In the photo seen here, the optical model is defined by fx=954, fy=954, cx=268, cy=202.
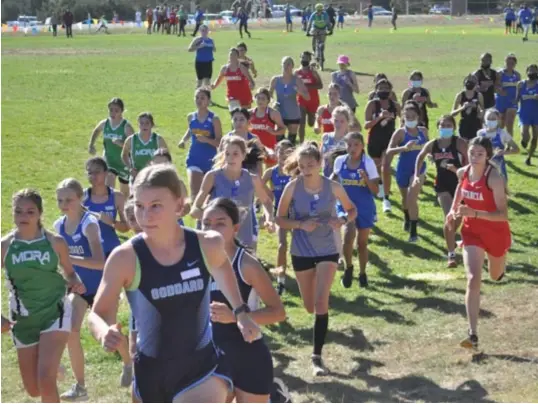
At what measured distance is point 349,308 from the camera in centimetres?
1053

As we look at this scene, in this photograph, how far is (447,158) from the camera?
1230 centimetres

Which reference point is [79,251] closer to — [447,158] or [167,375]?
[167,375]

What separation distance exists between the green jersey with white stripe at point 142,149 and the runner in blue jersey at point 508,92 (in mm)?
8991

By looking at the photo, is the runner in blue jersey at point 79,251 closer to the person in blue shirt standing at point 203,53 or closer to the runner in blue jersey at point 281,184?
the runner in blue jersey at point 281,184

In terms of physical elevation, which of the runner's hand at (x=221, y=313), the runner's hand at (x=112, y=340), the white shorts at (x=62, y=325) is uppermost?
the runner's hand at (x=112, y=340)

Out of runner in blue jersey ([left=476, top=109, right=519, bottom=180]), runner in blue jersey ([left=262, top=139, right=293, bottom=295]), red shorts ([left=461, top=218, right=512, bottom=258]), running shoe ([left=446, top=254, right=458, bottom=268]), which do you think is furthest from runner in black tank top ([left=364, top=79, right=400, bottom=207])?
red shorts ([left=461, top=218, right=512, bottom=258])

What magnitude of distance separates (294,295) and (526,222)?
5.25 m

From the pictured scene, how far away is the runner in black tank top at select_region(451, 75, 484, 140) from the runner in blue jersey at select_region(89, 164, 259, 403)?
40.1 feet

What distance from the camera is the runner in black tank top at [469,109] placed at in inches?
645

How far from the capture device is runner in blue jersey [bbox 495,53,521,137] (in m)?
19.6

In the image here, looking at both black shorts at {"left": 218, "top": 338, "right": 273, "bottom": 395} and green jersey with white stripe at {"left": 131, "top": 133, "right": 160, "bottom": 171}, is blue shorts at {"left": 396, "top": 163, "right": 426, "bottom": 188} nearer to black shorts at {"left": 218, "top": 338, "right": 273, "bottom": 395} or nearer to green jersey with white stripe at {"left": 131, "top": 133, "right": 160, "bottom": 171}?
green jersey with white stripe at {"left": 131, "top": 133, "right": 160, "bottom": 171}

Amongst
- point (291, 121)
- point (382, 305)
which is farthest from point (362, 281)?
point (291, 121)

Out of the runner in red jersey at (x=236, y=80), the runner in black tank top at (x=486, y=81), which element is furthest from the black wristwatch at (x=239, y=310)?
the runner in black tank top at (x=486, y=81)

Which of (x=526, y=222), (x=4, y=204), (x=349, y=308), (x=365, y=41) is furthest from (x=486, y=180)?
(x=365, y=41)
